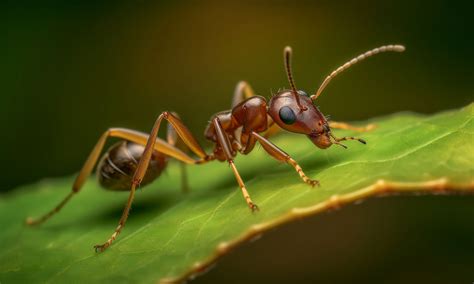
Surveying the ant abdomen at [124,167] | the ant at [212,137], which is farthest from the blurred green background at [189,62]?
the ant abdomen at [124,167]

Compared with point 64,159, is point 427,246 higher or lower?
lower

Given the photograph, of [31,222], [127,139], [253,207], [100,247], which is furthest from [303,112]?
[31,222]

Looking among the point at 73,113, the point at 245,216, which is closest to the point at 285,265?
the point at 245,216

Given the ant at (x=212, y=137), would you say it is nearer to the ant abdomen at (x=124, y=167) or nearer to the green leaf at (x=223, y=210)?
the ant abdomen at (x=124, y=167)

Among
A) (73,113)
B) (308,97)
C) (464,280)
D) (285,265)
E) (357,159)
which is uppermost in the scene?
(73,113)

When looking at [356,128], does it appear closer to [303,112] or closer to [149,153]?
[303,112]

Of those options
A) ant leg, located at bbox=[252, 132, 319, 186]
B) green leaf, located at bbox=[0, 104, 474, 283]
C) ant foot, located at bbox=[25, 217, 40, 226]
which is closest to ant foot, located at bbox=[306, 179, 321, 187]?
green leaf, located at bbox=[0, 104, 474, 283]

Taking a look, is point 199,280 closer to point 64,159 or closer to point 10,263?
point 10,263

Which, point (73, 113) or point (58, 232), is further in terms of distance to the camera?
point (73, 113)
